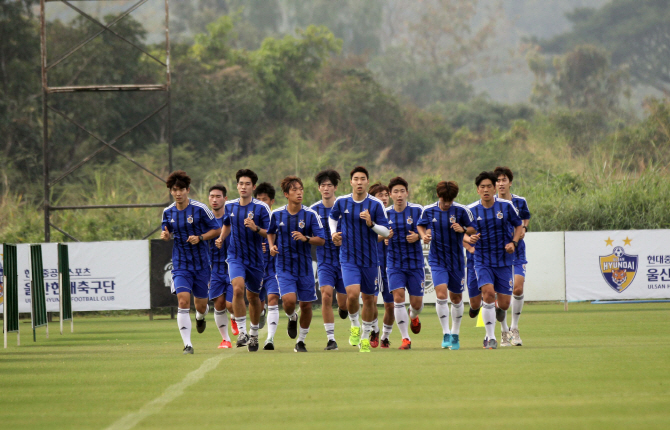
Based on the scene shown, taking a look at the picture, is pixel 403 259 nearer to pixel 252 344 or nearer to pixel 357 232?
pixel 357 232

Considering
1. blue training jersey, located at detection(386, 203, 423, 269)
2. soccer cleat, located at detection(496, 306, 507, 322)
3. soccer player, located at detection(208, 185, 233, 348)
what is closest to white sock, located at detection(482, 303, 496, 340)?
soccer cleat, located at detection(496, 306, 507, 322)

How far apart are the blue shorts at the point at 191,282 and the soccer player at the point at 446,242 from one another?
2.84m

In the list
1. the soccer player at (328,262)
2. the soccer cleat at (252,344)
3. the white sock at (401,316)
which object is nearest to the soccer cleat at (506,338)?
the white sock at (401,316)

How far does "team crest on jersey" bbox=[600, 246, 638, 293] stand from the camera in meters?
21.8

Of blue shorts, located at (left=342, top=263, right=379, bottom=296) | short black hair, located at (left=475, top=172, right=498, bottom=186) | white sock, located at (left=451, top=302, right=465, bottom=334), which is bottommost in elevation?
white sock, located at (left=451, top=302, right=465, bottom=334)

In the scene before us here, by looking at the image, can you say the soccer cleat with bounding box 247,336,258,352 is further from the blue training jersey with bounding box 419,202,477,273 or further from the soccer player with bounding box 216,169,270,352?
the blue training jersey with bounding box 419,202,477,273

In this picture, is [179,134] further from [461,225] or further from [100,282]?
[461,225]

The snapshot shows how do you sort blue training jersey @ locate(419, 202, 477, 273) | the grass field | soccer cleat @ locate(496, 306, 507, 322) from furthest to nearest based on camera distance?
soccer cleat @ locate(496, 306, 507, 322), blue training jersey @ locate(419, 202, 477, 273), the grass field

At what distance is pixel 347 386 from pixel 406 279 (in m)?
4.10

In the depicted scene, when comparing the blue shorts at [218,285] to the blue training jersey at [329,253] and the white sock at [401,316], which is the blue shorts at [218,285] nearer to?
the blue training jersey at [329,253]

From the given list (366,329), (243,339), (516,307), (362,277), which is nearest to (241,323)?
(243,339)

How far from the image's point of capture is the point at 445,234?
1247cm

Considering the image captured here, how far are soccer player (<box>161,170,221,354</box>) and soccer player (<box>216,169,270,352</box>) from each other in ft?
0.85

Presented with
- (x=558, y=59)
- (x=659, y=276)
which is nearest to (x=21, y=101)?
(x=659, y=276)
